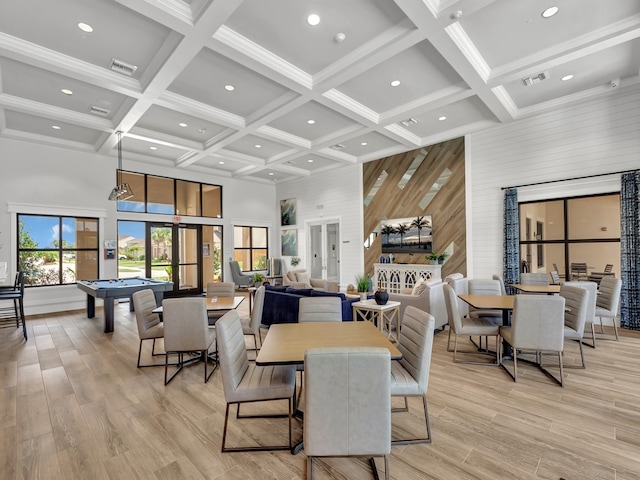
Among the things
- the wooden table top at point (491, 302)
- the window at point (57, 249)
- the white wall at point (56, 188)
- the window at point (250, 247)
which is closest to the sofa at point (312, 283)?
the window at point (250, 247)

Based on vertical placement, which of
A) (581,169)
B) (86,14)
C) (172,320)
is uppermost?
(86,14)

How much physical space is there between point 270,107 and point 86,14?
9.16 ft

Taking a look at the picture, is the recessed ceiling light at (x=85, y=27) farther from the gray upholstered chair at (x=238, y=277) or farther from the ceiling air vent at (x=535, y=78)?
the gray upholstered chair at (x=238, y=277)

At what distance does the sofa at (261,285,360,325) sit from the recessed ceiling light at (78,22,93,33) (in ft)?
13.9

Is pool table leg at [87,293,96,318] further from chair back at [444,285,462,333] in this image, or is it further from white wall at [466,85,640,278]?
white wall at [466,85,640,278]

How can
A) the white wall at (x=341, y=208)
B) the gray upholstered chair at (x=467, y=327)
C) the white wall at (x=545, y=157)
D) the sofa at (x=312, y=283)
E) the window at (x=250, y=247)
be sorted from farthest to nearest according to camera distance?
the window at (x=250, y=247), the white wall at (x=341, y=208), the sofa at (x=312, y=283), the white wall at (x=545, y=157), the gray upholstered chair at (x=467, y=327)

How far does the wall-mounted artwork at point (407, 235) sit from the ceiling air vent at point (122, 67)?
6481mm

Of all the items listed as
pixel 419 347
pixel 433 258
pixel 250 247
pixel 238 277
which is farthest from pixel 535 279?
pixel 250 247

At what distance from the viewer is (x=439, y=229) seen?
25.3 ft

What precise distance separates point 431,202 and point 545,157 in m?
2.43

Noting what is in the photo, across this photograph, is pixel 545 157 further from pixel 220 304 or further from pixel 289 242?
pixel 289 242

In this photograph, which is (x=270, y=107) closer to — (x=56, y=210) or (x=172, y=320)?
(x=172, y=320)

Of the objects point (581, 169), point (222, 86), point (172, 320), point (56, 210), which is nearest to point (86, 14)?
point (222, 86)

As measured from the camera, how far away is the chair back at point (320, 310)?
10.9 ft
